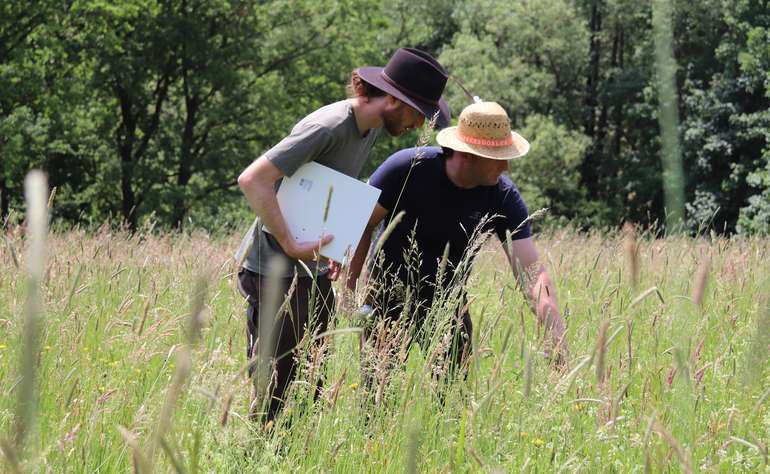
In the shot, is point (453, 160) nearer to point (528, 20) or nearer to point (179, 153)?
point (179, 153)

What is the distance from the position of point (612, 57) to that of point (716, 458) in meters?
36.6

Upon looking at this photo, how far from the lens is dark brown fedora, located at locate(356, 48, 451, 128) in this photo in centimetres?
303

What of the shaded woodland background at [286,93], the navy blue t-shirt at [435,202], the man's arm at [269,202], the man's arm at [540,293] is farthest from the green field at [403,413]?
the shaded woodland background at [286,93]

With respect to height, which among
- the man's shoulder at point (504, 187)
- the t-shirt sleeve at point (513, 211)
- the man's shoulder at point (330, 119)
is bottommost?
the t-shirt sleeve at point (513, 211)

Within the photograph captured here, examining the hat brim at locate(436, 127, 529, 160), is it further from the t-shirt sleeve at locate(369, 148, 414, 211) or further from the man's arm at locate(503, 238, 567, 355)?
the man's arm at locate(503, 238, 567, 355)

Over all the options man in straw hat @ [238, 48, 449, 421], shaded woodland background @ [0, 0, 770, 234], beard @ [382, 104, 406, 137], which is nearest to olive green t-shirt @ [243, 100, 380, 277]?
man in straw hat @ [238, 48, 449, 421]

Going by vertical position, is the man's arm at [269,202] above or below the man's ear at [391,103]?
below

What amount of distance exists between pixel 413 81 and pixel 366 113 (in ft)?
0.71

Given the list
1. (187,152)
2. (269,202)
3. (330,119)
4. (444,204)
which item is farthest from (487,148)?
(187,152)

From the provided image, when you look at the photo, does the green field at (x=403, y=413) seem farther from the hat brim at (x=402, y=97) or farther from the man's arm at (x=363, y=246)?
the hat brim at (x=402, y=97)

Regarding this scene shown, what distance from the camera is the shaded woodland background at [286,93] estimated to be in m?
22.7

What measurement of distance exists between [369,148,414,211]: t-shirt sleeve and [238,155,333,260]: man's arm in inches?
23.7

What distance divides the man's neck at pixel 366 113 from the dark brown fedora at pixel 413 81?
0.09 metres

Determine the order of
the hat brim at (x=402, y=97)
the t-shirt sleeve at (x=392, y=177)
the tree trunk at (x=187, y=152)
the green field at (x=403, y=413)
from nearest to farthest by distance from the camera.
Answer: the green field at (x=403, y=413) < the hat brim at (x=402, y=97) < the t-shirt sleeve at (x=392, y=177) < the tree trunk at (x=187, y=152)
